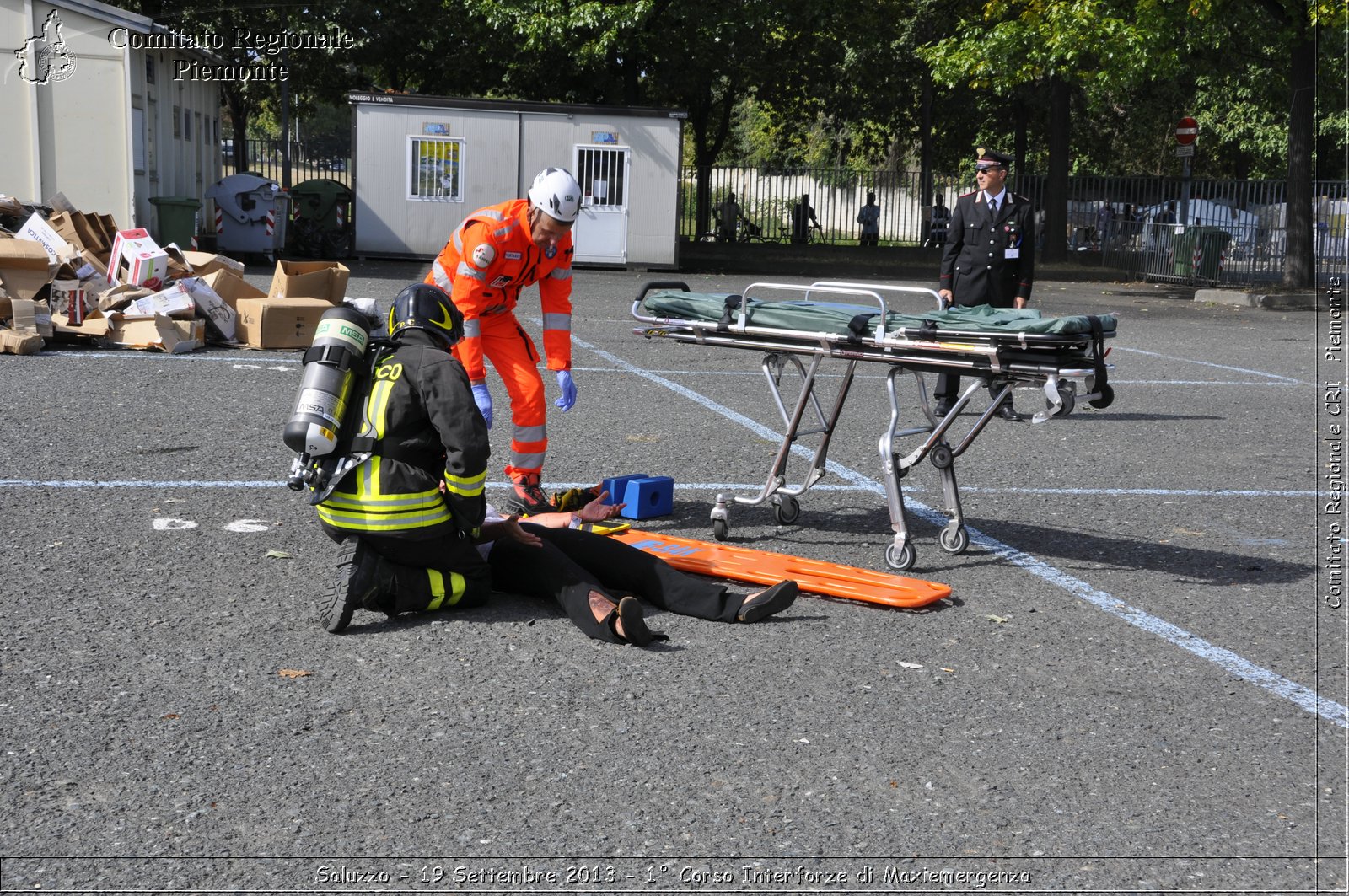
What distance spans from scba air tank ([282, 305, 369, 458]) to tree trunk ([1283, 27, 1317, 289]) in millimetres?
21330

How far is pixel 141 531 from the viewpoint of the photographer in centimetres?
612

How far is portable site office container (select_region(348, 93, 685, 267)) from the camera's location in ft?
83.1

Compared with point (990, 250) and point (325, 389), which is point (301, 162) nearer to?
point (990, 250)

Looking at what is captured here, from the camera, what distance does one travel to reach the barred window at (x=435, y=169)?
2541cm

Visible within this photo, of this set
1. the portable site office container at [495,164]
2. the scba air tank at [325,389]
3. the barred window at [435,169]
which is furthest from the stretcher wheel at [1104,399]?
the barred window at [435,169]

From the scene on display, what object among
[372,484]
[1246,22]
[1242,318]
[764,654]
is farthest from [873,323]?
[1246,22]

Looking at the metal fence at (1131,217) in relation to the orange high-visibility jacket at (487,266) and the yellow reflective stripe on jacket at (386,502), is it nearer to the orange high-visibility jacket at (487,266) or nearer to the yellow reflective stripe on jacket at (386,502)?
the orange high-visibility jacket at (487,266)

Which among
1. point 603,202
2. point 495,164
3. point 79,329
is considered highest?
point 495,164

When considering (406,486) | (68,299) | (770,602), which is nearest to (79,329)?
(68,299)

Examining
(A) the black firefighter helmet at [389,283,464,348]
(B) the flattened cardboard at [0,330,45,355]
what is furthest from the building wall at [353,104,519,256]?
(A) the black firefighter helmet at [389,283,464,348]

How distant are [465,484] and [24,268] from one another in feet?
31.0

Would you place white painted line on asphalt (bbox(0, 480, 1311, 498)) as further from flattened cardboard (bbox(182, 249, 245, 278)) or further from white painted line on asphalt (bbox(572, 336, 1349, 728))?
flattened cardboard (bbox(182, 249, 245, 278))

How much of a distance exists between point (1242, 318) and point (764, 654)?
17673 mm

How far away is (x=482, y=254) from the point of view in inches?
245
